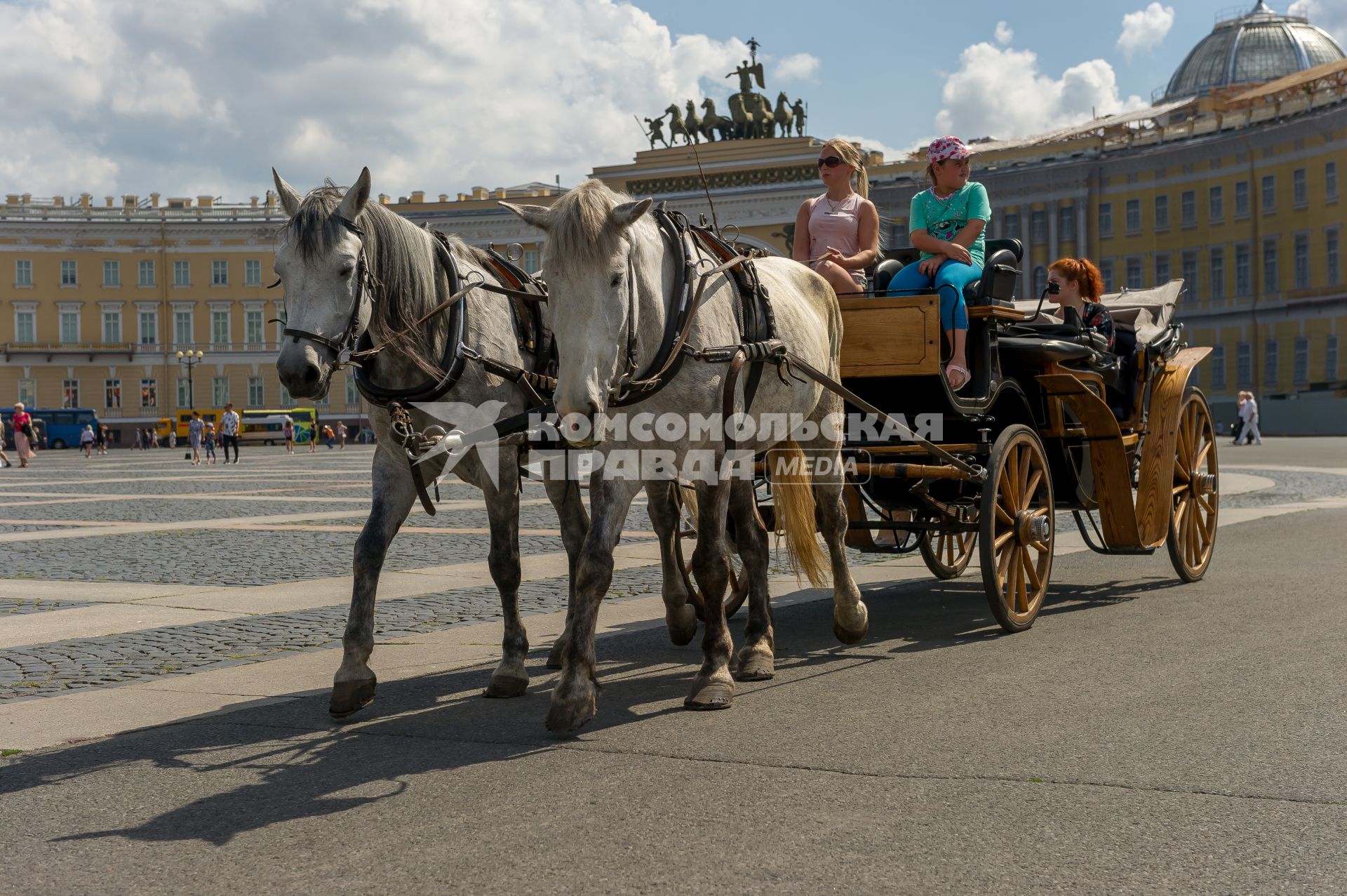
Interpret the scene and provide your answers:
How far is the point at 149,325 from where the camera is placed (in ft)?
283

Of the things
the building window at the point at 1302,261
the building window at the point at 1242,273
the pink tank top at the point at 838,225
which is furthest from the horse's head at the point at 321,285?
the building window at the point at 1242,273

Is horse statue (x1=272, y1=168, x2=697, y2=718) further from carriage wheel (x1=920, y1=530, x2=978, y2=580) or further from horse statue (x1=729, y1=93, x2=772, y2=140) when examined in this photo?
horse statue (x1=729, y1=93, x2=772, y2=140)

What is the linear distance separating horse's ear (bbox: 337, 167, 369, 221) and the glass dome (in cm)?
8334

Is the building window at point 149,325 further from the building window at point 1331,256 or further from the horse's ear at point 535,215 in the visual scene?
the horse's ear at point 535,215

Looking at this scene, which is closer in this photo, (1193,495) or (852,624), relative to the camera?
(852,624)

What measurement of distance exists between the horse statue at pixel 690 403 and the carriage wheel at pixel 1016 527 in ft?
2.17

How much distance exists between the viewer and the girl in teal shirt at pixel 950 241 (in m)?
7.30

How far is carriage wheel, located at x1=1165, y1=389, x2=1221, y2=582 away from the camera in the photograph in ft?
29.6

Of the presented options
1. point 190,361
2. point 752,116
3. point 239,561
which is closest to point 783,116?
point 752,116

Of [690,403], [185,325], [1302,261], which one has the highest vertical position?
[185,325]

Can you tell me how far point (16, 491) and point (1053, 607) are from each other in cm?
1996

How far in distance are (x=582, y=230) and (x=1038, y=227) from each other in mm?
67731

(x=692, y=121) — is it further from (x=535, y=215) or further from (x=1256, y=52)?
(x=535, y=215)

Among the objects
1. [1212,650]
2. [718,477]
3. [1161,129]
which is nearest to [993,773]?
[718,477]
